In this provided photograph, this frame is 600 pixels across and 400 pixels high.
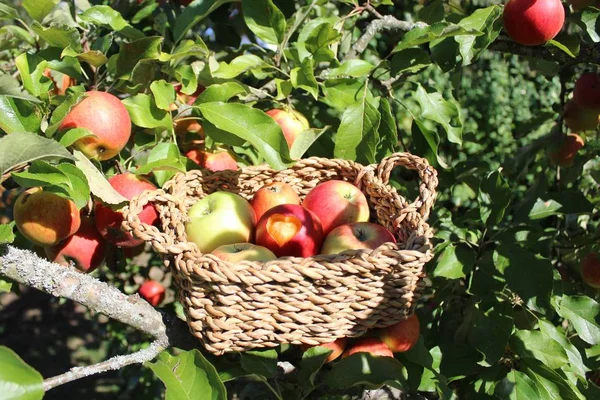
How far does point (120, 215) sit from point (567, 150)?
135 centimetres

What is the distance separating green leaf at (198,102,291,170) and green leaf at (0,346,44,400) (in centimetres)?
62

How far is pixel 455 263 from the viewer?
1.26 m

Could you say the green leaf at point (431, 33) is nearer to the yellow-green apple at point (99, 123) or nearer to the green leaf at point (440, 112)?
the green leaf at point (440, 112)

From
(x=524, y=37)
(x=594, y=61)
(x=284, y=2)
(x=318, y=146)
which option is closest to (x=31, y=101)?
(x=318, y=146)

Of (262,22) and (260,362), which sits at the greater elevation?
(262,22)

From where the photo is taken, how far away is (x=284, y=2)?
1.66 m

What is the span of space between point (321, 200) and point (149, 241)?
1.33 feet

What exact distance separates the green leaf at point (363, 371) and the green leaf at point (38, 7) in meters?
0.98

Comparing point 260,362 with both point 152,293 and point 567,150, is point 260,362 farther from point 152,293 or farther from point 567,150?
point 567,150

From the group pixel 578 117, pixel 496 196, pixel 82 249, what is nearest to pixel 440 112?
pixel 496 196

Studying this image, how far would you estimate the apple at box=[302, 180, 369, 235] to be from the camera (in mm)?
1227

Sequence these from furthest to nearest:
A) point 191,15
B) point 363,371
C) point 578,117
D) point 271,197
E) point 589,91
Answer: point 578,117 < point 589,91 < point 191,15 < point 271,197 < point 363,371

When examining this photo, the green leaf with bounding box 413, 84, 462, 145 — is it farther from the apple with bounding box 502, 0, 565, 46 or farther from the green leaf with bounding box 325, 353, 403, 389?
the green leaf with bounding box 325, 353, 403, 389

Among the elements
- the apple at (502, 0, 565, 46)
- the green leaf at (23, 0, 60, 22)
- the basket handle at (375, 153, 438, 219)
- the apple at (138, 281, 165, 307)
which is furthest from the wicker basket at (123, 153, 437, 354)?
the apple at (138, 281, 165, 307)
